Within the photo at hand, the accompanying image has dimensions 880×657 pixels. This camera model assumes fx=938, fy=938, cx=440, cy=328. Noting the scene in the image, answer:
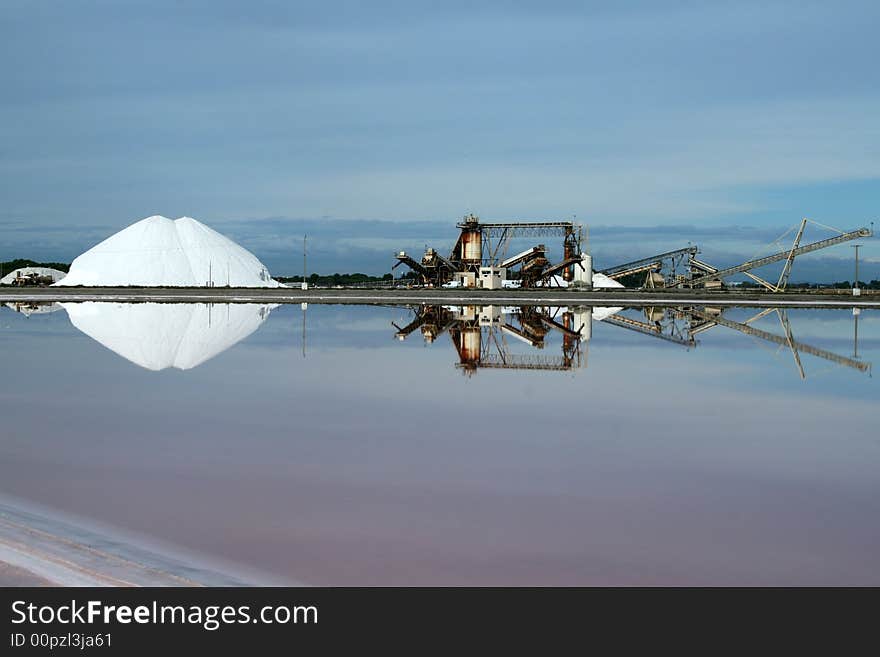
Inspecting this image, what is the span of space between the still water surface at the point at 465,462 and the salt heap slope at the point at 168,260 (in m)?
106

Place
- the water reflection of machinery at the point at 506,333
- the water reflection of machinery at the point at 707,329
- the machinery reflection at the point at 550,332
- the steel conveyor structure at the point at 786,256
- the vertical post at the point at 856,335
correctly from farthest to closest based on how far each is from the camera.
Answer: the steel conveyor structure at the point at 786,256 < the vertical post at the point at 856,335 < the water reflection of machinery at the point at 707,329 < the machinery reflection at the point at 550,332 < the water reflection of machinery at the point at 506,333

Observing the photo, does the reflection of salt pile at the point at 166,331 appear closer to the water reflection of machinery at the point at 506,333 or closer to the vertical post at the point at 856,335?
the water reflection of machinery at the point at 506,333

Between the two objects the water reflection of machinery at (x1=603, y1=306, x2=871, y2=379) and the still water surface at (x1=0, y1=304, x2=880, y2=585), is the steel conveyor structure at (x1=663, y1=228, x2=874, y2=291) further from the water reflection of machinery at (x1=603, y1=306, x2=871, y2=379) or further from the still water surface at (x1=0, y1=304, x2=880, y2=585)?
the still water surface at (x1=0, y1=304, x2=880, y2=585)

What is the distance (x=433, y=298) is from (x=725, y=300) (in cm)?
2140

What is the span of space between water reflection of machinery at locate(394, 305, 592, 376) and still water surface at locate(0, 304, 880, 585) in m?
0.35

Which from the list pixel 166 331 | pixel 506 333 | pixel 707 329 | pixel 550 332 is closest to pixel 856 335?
pixel 707 329

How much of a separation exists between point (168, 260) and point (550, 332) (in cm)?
10628

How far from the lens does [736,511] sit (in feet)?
27.9

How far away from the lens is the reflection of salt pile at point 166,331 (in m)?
23.5

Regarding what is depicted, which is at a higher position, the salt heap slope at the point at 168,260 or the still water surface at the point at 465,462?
the salt heap slope at the point at 168,260

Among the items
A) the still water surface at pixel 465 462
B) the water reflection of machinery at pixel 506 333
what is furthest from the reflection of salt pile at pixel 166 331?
the water reflection of machinery at pixel 506 333

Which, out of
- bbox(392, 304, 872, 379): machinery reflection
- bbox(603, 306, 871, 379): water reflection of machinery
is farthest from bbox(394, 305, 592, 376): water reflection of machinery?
bbox(603, 306, 871, 379): water reflection of machinery

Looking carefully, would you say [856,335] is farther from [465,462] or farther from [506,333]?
[465,462]

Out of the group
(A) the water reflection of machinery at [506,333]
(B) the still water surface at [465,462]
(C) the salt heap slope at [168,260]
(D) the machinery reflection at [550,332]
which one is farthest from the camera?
(C) the salt heap slope at [168,260]
